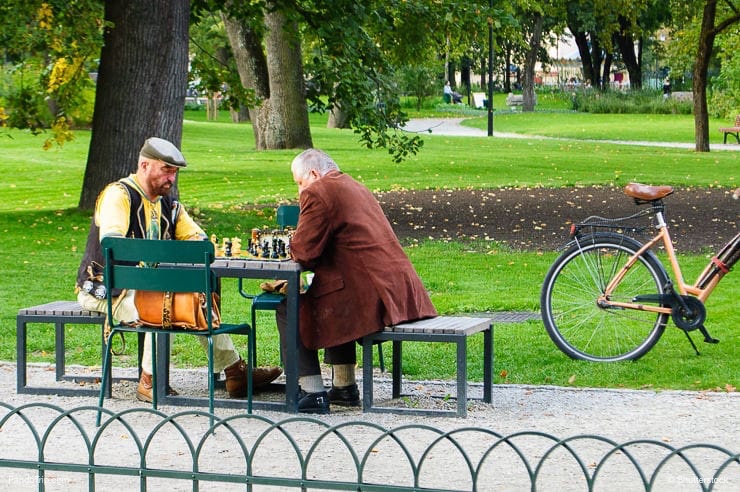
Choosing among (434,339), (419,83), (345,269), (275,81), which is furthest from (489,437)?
(419,83)

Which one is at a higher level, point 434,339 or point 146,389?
point 434,339

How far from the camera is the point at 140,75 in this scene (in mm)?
15320

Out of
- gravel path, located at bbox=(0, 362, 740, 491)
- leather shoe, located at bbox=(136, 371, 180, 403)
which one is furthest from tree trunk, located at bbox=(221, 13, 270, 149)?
leather shoe, located at bbox=(136, 371, 180, 403)

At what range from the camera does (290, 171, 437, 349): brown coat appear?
7055 millimetres

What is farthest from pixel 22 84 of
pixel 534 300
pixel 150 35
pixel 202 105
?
pixel 202 105

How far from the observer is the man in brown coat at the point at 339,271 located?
706 centimetres

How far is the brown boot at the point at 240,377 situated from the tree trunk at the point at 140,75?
25.0 ft

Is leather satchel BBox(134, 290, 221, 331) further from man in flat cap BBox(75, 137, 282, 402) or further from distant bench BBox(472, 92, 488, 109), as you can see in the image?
distant bench BBox(472, 92, 488, 109)

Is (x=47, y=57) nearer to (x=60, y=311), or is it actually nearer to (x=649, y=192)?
(x=60, y=311)

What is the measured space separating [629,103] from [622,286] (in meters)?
48.4

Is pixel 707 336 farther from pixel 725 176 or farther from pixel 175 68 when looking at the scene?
pixel 725 176

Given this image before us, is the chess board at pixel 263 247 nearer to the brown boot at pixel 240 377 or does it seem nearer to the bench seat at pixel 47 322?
the brown boot at pixel 240 377

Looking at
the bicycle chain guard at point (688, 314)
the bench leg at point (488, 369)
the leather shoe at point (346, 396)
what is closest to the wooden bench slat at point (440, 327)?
the bench leg at point (488, 369)

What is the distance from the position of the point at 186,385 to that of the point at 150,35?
8083mm
